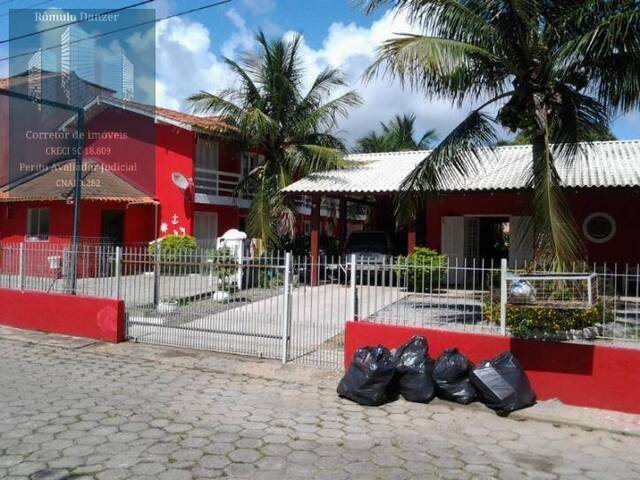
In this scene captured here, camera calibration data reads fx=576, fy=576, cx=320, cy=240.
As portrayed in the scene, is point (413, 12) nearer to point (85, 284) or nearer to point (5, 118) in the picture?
point (85, 284)

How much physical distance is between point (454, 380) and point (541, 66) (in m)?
4.73

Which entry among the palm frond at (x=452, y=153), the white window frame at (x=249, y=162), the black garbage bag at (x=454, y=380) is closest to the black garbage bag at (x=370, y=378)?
the black garbage bag at (x=454, y=380)

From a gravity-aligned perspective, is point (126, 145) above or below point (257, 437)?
above

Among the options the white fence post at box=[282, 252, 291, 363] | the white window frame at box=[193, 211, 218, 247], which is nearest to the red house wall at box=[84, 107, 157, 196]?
the white window frame at box=[193, 211, 218, 247]

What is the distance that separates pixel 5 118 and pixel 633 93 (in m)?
23.4

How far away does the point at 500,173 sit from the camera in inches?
641

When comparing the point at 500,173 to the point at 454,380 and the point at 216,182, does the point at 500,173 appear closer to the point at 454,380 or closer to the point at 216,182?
the point at 216,182

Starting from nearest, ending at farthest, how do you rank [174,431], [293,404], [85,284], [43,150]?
1. [174,431]
2. [293,404]
3. [85,284]
4. [43,150]

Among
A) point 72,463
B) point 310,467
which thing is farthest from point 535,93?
point 72,463

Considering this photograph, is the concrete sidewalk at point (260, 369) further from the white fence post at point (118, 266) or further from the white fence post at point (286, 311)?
the white fence post at point (118, 266)

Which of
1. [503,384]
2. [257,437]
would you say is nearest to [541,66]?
[503,384]

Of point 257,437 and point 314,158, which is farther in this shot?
point 314,158

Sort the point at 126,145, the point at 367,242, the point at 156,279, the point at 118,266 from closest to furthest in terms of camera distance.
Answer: the point at 118,266 → the point at 156,279 → the point at 367,242 → the point at 126,145

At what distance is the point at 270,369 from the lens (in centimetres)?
758
